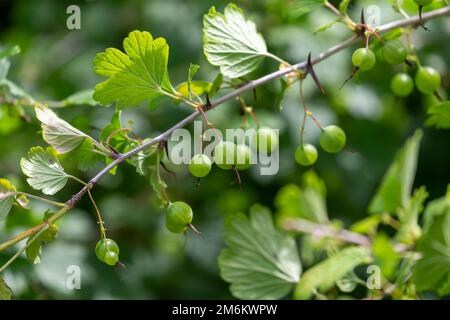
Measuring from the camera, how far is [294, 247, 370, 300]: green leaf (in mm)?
1072

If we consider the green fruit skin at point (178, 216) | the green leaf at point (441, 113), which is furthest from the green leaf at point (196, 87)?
the green leaf at point (441, 113)

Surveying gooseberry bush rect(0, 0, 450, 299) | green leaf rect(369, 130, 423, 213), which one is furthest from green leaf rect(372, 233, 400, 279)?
green leaf rect(369, 130, 423, 213)

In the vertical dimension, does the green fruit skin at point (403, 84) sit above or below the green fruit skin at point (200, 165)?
below

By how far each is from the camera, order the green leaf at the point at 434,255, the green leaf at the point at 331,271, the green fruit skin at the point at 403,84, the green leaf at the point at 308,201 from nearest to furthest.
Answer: the green leaf at the point at 434,255 < the green leaf at the point at 331,271 < the green fruit skin at the point at 403,84 < the green leaf at the point at 308,201

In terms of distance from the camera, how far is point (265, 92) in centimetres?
206

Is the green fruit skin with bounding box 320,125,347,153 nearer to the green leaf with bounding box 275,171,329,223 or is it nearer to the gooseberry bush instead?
the gooseberry bush

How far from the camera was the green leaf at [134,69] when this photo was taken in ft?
3.05

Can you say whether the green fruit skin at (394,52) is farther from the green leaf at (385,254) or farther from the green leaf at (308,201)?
the green leaf at (308,201)

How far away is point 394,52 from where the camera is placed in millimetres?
989

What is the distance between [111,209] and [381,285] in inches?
50.4

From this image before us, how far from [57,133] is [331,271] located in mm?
525

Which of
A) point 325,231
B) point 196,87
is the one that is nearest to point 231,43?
point 196,87

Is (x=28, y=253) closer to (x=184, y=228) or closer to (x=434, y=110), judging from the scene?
(x=184, y=228)

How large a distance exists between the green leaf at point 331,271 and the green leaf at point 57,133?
18.5 inches
